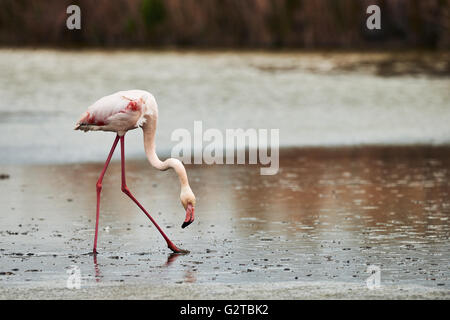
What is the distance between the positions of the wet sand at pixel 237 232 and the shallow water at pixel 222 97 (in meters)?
3.35

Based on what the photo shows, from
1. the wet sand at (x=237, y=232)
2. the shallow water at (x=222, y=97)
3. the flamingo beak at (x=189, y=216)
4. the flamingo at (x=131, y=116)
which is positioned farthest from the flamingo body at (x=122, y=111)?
the shallow water at (x=222, y=97)

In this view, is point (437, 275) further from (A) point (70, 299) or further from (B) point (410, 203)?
(B) point (410, 203)

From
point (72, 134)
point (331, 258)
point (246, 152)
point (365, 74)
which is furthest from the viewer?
point (365, 74)

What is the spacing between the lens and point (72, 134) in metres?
21.1

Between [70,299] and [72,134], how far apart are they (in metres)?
13.2

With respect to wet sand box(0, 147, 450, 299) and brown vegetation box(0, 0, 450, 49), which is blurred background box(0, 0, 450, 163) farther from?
wet sand box(0, 147, 450, 299)

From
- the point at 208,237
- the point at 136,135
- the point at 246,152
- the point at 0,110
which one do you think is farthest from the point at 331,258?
the point at 0,110

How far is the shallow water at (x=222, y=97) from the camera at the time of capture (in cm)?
2058

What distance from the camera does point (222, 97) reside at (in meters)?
30.2

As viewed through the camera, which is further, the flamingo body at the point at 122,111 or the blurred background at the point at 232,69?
the blurred background at the point at 232,69

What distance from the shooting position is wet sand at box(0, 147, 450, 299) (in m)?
8.62

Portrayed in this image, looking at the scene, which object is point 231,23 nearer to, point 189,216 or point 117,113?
point 117,113

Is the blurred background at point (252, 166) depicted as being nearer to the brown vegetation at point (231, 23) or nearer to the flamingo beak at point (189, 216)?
the brown vegetation at point (231, 23)

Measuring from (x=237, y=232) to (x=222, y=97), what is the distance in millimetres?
19279
